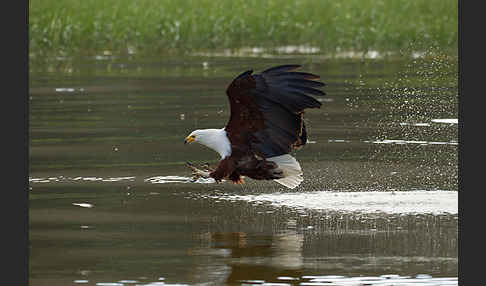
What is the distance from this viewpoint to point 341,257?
8.24 m

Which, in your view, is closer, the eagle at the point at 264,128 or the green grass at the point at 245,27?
the eagle at the point at 264,128

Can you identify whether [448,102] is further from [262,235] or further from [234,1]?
[234,1]

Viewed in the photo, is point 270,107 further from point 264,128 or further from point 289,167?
point 289,167

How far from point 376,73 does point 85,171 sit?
9889mm

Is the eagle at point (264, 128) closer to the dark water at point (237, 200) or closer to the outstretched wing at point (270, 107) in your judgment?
the outstretched wing at point (270, 107)

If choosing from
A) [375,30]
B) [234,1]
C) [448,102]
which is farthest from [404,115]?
[234,1]

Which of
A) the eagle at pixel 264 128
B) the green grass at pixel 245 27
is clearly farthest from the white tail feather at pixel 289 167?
the green grass at pixel 245 27

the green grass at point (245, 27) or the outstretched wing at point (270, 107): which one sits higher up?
the green grass at point (245, 27)

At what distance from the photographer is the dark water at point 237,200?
8039 mm

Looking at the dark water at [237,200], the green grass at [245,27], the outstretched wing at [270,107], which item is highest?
the green grass at [245,27]

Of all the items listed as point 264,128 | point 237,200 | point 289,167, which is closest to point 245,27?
point 237,200

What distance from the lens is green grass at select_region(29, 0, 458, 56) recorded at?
2705cm

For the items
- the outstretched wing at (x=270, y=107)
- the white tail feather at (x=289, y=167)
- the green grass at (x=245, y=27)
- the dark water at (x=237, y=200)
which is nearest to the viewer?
the dark water at (x=237, y=200)

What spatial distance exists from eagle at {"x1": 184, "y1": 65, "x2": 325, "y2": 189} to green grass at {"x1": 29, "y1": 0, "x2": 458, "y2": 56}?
16.3m
